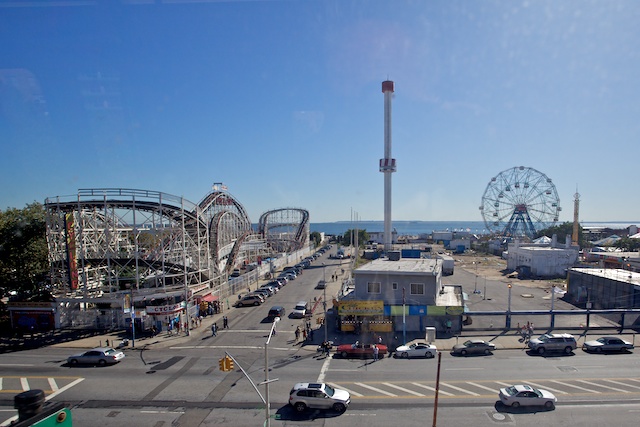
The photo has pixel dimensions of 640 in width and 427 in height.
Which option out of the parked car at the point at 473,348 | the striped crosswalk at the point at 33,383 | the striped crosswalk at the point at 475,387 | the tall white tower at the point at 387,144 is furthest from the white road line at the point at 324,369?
the tall white tower at the point at 387,144

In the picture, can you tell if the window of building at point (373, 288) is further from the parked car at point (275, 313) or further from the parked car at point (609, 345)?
the parked car at point (609, 345)

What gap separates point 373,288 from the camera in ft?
105

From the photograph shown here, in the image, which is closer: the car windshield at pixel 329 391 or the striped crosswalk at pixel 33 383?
the car windshield at pixel 329 391

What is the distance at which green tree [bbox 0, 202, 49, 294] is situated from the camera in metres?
33.9

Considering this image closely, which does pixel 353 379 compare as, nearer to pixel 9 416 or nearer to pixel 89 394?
pixel 89 394

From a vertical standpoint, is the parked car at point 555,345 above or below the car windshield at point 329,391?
below

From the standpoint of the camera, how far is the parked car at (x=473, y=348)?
24.6 meters

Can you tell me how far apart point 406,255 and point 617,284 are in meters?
25.0

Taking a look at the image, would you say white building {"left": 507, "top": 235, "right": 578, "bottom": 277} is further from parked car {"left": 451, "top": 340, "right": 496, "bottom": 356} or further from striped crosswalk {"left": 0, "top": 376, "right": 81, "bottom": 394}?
striped crosswalk {"left": 0, "top": 376, "right": 81, "bottom": 394}

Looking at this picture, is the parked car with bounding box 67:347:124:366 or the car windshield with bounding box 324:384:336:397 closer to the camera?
→ the car windshield with bounding box 324:384:336:397

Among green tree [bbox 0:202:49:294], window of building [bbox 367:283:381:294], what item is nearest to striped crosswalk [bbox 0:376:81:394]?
green tree [bbox 0:202:49:294]

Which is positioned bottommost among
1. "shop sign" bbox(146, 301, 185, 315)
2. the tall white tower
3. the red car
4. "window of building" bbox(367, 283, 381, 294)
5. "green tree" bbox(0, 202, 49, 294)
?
the red car

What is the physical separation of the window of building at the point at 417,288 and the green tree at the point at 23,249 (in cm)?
3429

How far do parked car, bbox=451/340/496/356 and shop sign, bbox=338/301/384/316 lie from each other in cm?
637
